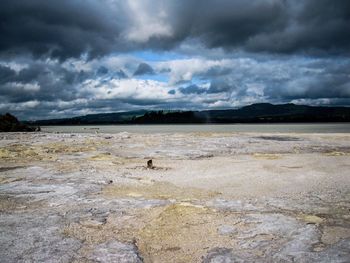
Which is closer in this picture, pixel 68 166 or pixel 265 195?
pixel 265 195

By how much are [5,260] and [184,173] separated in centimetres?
828

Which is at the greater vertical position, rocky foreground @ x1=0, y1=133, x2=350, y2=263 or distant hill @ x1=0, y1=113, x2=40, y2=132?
distant hill @ x1=0, y1=113, x2=40, y2=132

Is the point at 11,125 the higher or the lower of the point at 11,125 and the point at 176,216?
the higher

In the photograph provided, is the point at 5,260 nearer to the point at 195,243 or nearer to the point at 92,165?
the point at 195,243

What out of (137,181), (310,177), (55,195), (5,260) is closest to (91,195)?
(55,195)

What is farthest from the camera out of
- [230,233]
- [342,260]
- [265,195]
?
[265,195]

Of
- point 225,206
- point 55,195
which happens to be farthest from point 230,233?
point 55,195

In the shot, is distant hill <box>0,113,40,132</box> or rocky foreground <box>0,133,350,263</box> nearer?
rocky foreground <box>0,133,350,263</box>

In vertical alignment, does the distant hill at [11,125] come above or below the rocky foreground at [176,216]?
above

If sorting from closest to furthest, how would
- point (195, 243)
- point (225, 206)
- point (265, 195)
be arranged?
point (195, 243) < point (225, 206) < point (265, 195)

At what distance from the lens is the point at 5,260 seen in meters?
5.21

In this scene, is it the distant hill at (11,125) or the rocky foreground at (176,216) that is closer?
the rocky foreground at (176,216)

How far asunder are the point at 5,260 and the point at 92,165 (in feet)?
32.4

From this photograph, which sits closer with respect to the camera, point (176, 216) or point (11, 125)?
point (176, 216)
